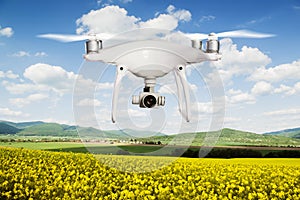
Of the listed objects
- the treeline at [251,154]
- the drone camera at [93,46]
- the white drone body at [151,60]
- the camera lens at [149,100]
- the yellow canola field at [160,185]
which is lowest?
the yellow canola field at [160,185]

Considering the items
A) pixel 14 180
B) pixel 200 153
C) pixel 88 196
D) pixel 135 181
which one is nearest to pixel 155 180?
pixel 135 181

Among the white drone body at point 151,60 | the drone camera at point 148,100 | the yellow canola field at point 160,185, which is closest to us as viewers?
the white drone body at point 151,60

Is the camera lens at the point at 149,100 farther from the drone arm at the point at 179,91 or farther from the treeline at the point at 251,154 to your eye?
the treeline at the point at 251,154

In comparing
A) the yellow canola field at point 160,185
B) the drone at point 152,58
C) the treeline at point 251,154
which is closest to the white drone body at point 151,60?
the drone at point 152,58

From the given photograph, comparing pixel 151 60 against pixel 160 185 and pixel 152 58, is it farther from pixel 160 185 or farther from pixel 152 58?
pixel 160 185

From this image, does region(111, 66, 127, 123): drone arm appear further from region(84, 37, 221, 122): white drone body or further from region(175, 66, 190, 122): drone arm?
region(175, 66, 190, 122): drone arm

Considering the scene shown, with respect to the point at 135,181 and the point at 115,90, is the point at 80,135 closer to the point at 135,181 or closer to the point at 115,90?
the point at 115,90

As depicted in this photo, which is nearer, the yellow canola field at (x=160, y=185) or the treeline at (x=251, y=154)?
the yellow canola field at (x=160, y=185)

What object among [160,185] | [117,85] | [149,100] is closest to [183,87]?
[149,100]
